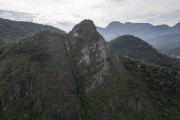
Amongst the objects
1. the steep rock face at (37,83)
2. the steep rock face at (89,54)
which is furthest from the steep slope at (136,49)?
the steep rock face at (37,83)

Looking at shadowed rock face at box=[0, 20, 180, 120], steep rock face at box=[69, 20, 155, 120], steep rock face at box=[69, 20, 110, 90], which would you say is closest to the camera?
shadowed rock face at box=[0, 20, 180, 120]

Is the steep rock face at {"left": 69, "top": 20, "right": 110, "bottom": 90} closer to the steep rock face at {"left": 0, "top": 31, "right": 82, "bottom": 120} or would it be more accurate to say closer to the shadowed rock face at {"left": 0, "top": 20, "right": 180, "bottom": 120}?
the shadowed rock face at {"left": 0, "top": 20, "right": 180, "bottom": 120}

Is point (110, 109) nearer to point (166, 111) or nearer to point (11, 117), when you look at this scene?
point (166, 111)

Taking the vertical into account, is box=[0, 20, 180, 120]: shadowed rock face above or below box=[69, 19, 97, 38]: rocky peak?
below

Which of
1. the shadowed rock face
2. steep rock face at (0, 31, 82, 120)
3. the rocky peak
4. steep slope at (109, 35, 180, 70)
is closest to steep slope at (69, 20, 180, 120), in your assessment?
the shadowed rock face

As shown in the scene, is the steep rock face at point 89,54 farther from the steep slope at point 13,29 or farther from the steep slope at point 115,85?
the steep slope at point 13,29

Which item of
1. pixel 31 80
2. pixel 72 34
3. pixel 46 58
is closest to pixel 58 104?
pixel 31 80

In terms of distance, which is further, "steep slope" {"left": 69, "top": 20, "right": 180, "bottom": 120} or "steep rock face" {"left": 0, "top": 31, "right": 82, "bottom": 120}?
"steep slope" {"left": 69, "top": 20, "right": 180, "bottom": 120}

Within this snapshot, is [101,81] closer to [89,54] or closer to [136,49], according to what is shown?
[89,54]

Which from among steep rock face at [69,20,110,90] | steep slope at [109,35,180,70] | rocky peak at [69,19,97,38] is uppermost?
rocky peak at [69,19,97,38]
